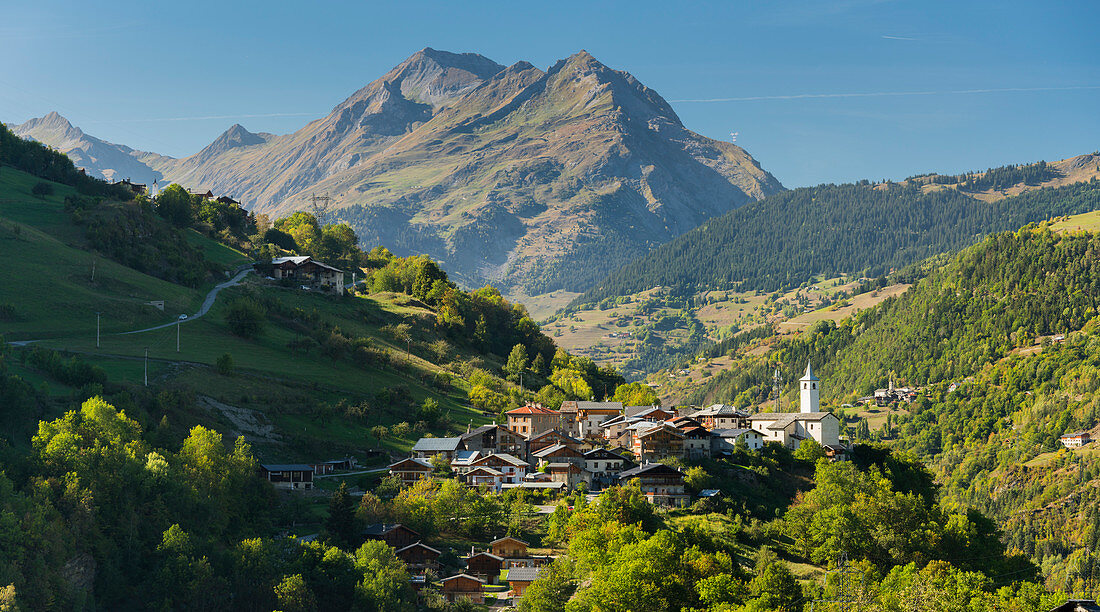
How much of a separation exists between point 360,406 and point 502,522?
104 feet

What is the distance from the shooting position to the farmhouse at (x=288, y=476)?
99.7 metres

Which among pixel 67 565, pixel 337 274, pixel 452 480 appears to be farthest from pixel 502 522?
pixel 337 274

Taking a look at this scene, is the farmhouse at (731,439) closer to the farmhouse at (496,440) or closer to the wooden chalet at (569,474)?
the wooden chalet at (569,474)

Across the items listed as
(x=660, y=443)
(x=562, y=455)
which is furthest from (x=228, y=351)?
(x=660, y=443)

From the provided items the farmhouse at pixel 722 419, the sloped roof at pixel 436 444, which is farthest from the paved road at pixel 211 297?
the farmhouse at pixel 722 419

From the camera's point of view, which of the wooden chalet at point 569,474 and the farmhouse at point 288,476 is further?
the wooden chalet at point 569,474

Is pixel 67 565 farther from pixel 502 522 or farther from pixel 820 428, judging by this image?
pixel 820 428

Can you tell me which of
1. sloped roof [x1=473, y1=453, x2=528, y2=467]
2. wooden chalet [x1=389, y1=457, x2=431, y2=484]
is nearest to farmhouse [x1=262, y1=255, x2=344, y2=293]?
sloped roof [x1=473, y1=453, x2=528, y2=467]

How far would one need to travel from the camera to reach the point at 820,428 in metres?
128

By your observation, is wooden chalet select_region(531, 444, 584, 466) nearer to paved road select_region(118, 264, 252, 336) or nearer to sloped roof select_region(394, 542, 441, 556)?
sloped roof select_region(394, 542, 441, 556)

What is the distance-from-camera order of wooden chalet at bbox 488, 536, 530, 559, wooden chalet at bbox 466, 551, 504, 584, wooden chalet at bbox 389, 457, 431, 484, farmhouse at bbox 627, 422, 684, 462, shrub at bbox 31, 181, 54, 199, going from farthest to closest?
shrub at bbox 31, 181, 54, 199 < farmhouse at bbox 627, 422, 684, 462 < wooden chalet at bbox 389, 457, 431, 484 < wooden chalet at bbox 488, 536, 530, 559 < wooden chalet at bbox 466, 551, 504, 584

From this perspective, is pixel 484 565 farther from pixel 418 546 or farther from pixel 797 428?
pixel 797 428

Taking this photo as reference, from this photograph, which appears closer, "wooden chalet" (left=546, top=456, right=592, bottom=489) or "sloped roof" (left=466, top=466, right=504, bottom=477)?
"sloped roof" (left=466, top=466, right=504, bottom=477)

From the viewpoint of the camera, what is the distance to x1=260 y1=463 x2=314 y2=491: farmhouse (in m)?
99.7
